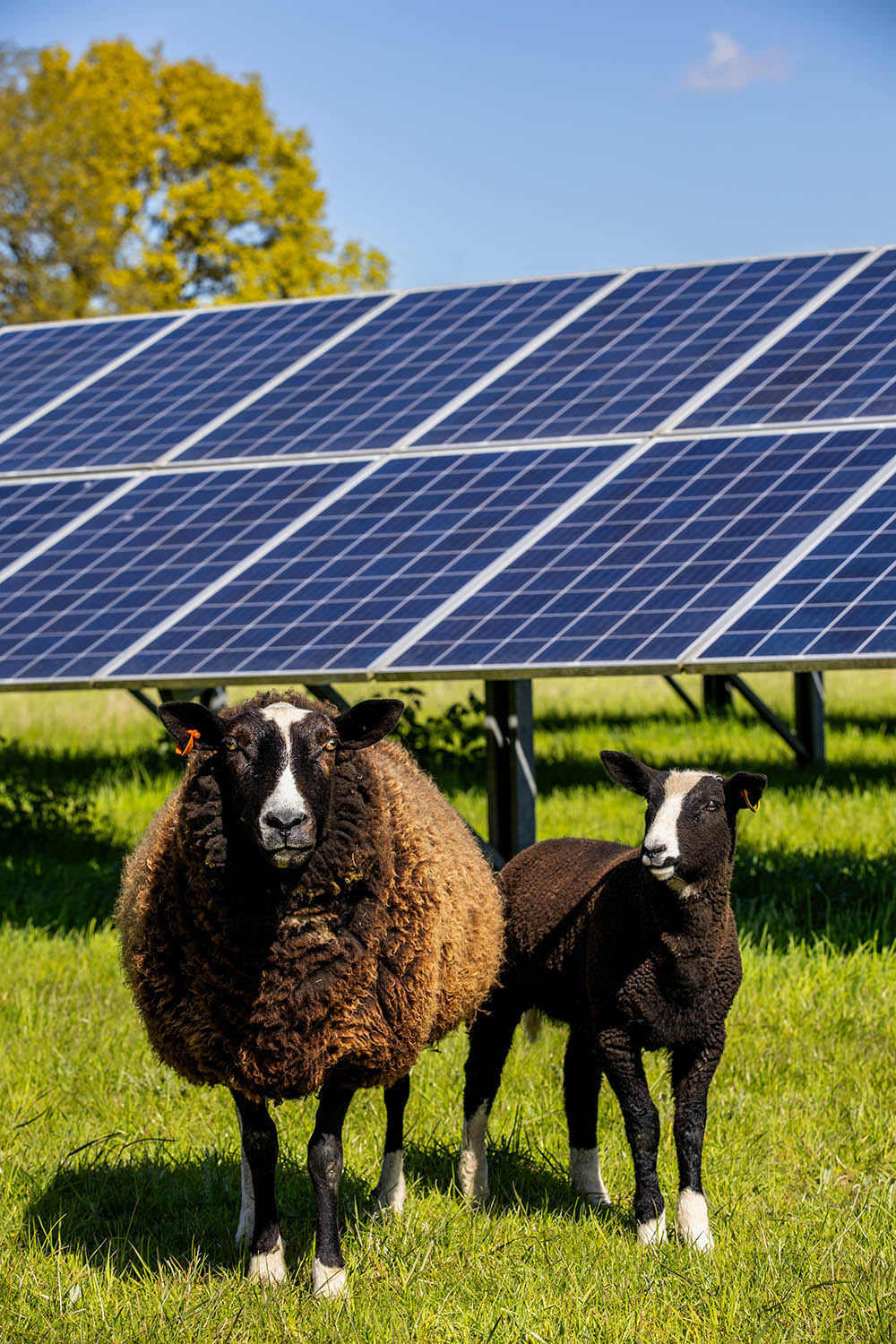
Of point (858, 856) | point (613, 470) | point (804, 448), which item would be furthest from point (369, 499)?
point (858, 856)

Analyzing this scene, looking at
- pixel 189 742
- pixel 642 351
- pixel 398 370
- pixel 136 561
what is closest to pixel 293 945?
pixel 189 742

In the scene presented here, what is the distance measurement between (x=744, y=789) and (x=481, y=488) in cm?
492

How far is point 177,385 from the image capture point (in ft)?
40.1

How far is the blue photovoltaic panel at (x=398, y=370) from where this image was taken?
10.6 metres

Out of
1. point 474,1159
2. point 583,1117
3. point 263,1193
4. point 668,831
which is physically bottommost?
point 474,1159

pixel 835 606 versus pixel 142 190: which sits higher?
pixel 142 190

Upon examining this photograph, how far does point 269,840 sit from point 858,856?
684 cm

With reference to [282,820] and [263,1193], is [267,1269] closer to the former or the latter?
[263,1193]

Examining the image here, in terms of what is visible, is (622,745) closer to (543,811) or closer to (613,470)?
(543,811)

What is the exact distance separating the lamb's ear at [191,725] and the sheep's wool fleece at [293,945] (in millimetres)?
83

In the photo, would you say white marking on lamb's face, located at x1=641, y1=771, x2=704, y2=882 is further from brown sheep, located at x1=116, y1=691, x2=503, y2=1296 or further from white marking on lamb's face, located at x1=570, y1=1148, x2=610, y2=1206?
white marking on lamb's face, located at x1=570, y1=1148, x2=610, y2=1206

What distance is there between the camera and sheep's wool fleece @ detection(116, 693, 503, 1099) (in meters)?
4.27

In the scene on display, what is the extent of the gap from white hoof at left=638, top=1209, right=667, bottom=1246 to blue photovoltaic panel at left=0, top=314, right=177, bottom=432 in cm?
951

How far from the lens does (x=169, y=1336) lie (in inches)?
160
